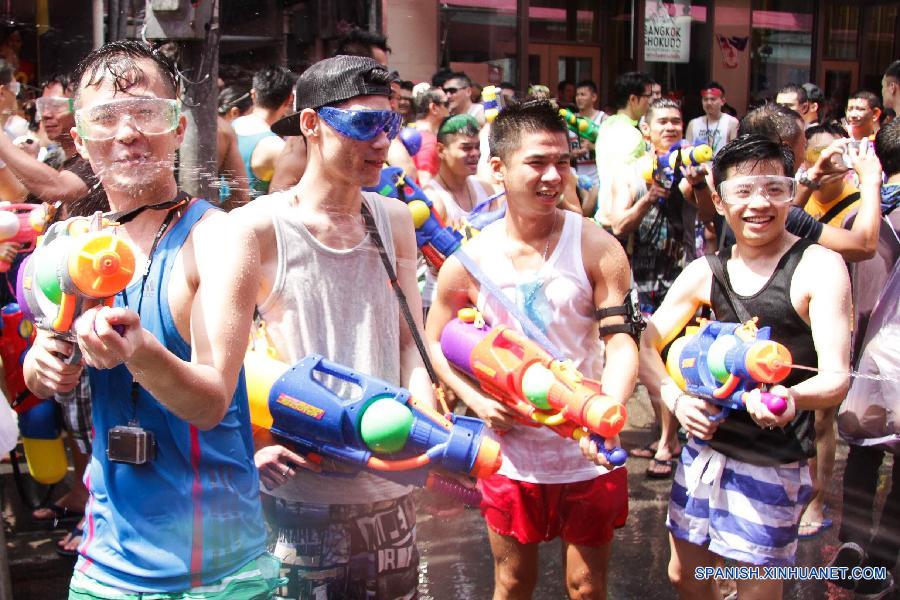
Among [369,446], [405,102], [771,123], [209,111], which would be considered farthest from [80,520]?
[405,102]

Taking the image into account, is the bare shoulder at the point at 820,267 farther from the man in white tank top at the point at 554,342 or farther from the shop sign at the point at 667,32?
the shop sign at the point at 667,32

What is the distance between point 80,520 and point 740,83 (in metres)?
13.1

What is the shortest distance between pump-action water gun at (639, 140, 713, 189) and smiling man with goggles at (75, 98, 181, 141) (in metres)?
3.72

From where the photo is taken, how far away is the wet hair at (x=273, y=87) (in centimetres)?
518

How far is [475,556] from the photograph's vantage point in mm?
4574

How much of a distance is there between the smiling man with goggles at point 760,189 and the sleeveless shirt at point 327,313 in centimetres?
130

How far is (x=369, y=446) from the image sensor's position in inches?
91.5

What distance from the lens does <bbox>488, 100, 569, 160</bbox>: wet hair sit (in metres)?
3.35

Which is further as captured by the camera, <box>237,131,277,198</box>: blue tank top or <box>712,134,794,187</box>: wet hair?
<box>237,131,277,198</box>: blue tank top

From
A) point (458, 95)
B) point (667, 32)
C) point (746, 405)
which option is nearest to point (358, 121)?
point (746, 405)

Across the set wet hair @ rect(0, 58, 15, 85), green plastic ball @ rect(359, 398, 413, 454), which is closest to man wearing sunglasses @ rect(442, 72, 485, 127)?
wet hair @ rect(0, 58, 15, 85)

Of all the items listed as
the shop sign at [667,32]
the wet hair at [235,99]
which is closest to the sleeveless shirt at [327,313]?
the wet hair at [235,99]

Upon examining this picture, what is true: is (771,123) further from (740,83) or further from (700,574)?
(740,83)

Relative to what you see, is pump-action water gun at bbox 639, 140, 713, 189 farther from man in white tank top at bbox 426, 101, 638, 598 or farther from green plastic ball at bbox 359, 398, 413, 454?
green plastic ball at bbox 359, 398, 413, 454
